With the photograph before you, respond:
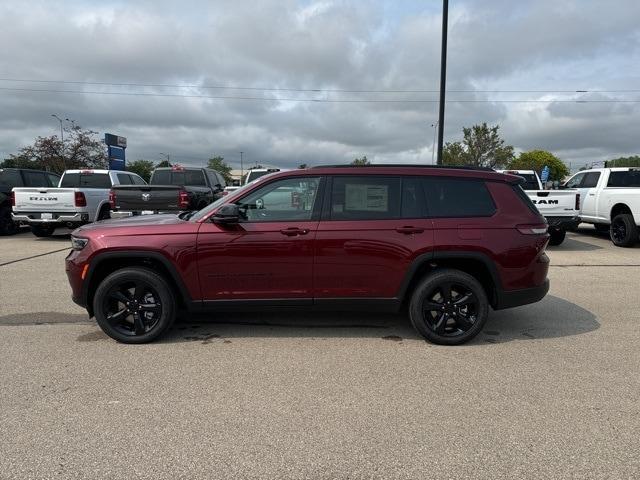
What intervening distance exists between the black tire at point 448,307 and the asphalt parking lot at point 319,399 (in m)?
0.18

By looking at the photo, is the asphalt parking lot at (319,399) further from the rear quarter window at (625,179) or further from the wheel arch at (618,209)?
the rear quarter window at (625,179)

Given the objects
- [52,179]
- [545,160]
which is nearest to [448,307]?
[52,179]

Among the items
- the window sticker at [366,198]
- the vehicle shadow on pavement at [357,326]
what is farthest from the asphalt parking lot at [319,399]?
the window sticker at [366,198]

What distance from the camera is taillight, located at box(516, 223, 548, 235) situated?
15.7 feet

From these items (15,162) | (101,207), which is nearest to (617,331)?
(101,207)

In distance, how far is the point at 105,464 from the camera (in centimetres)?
279

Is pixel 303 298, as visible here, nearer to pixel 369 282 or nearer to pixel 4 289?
pixel 369 282

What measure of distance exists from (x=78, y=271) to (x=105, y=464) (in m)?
2.41

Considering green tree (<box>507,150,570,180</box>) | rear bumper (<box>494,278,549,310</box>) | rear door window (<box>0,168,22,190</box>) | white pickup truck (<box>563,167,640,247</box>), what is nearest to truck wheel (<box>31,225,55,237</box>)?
rear door window (<box>0,168,22,190</box>)

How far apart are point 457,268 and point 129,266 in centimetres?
330

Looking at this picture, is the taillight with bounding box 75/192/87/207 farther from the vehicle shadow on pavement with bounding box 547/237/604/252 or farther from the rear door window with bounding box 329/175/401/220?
the vehicle shadow on pavement with bounding box 547/237/604/252

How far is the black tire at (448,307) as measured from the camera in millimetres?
4723

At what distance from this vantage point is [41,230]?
13562 mm

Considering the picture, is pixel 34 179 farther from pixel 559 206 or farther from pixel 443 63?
pixel 559 206
